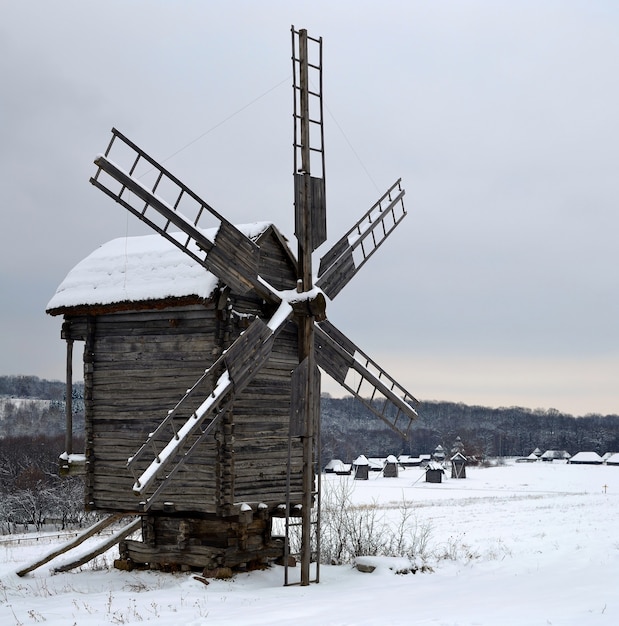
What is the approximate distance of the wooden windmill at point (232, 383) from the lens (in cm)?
1412

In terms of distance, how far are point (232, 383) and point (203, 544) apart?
3.64m

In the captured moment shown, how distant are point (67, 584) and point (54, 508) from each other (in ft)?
112

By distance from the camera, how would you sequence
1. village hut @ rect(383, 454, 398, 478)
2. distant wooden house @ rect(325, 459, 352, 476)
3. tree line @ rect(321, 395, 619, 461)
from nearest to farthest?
village hut @ rect(383, 454, 398, 478)
distant wooden house @ rect(325, 459, 352, 476)
tree line @ rect(321, 395, 619, 461)

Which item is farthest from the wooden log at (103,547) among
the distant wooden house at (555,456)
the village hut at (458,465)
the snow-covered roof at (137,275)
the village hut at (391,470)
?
the distant wooden house at (555,456)

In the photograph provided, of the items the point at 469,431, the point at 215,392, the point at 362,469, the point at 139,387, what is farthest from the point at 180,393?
the point at 469,431

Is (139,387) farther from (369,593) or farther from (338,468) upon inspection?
(338,468)

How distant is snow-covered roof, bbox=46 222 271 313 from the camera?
1480cm

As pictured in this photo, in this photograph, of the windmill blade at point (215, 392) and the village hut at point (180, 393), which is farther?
the village hut at point (180, 393)

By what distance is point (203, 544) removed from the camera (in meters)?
15.4

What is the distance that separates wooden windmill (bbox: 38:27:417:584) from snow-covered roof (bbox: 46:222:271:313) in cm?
18

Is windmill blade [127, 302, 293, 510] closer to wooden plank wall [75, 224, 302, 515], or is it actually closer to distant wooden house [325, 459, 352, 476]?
wooden plank wall [75, 224, 302, 515]

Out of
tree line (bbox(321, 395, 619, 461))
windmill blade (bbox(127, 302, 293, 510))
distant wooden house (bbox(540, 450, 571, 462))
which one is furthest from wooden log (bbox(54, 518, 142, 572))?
distant wooden house (bbox(540, 450, 571, 462))

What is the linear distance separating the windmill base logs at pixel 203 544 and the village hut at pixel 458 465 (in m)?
61.8

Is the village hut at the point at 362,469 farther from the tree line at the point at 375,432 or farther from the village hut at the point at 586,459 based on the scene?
the village hut at the point at 586,459
